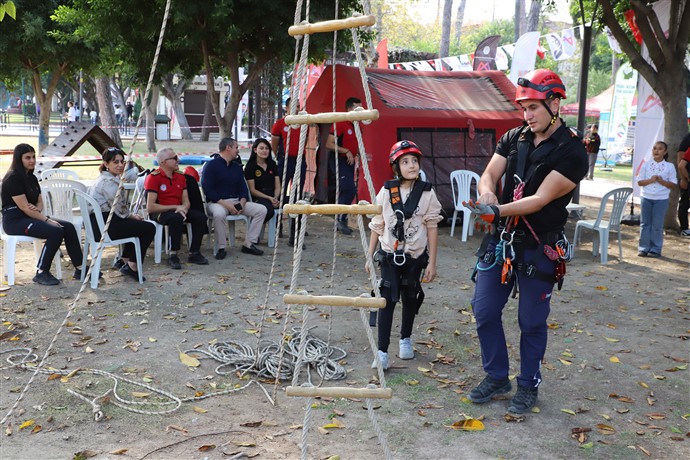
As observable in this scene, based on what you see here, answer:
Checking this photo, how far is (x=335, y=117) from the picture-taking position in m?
3.29

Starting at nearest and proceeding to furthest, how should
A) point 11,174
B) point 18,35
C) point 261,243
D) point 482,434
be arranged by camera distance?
1. point 482,434
2. point 11,174
3. point 261,243
4. point 18,35

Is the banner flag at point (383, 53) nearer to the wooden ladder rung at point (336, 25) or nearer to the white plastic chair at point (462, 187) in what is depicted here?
the white plastic chair at point (462, 187)

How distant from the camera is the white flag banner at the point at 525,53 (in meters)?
18.3

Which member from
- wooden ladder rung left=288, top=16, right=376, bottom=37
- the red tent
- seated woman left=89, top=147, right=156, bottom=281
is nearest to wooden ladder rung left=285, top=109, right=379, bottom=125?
wooden ladder rung left=288, top=16, right=376, bottom=37

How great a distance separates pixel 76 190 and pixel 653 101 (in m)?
10.9

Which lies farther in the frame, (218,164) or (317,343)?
(218,164)

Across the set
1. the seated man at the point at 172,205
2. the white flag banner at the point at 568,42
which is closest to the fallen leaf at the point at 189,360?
the seated man at the point at 172,205

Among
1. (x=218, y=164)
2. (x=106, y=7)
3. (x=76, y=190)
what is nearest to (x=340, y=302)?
(x=76, y=190)

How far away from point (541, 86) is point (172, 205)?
509cm

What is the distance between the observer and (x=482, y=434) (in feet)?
13.5

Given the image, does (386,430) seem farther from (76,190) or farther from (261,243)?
(261,243)

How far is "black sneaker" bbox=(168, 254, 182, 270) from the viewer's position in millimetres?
7879

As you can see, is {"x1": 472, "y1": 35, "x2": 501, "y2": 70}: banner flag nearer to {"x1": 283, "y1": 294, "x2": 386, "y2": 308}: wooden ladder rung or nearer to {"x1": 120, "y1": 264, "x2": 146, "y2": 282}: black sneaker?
{"x1": 120, "y1": 264, "x2": 146, "y2": 282}: black sneaker

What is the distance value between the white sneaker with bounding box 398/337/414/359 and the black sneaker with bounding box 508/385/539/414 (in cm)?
105
